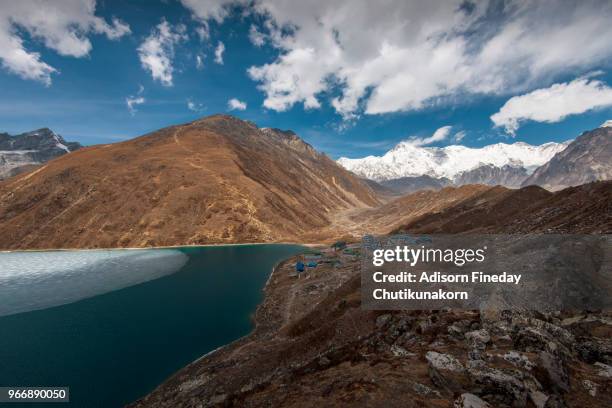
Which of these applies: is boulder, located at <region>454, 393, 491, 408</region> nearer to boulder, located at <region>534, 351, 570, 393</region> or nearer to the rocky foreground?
the rocky foreground

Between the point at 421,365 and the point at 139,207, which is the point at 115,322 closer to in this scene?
the point at 421,365

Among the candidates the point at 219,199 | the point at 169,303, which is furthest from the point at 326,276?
the point at 219,199

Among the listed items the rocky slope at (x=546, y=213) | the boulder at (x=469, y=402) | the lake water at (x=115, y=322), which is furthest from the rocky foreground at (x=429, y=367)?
the rocky slope at (x=546, y=213)

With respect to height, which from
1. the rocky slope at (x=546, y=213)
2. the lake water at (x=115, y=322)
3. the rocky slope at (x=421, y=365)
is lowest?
the lake water at (x=115, y=322)

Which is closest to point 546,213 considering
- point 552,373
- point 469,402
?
point 552,373

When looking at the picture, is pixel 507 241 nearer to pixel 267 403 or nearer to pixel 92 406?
pixel 267 403

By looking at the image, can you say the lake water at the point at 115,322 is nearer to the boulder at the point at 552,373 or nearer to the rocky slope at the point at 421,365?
the rocky slope at the point at 421,365
